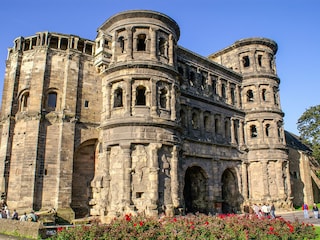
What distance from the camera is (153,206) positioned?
1798cm

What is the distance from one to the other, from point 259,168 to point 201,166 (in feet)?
24.2

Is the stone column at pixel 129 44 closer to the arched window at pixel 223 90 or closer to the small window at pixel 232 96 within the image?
the arched window at pixel 223 90

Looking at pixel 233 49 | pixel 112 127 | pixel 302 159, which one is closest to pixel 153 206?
pixel 112 127

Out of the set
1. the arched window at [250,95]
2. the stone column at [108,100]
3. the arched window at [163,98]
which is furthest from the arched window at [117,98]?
the arched window at [250,95]

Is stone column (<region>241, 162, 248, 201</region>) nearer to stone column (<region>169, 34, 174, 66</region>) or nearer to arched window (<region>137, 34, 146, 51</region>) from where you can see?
stone column (<region>169, 34, 174, 66</region>)

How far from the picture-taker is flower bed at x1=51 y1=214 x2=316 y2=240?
10.5 metres

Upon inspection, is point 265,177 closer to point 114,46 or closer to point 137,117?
point 137,117

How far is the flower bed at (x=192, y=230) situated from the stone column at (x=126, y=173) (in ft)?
16.7

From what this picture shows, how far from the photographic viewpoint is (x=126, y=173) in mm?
18562

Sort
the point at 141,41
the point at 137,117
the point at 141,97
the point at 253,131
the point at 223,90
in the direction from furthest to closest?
the point at 253,131 → the point at 223,90 → the point at 141,41 → the point at 141,97 → the point at 137,117

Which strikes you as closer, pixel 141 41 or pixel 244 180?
pixel 141 41

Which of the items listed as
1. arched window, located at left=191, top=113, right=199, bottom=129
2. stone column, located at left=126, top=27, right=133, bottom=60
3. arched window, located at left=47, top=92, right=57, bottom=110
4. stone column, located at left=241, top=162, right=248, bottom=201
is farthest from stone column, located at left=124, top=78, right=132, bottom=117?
stone column, located at left=241, top=162, right=248, bottom=201

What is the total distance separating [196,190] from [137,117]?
9.27m

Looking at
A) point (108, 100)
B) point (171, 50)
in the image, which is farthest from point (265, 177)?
point (108, 100)
